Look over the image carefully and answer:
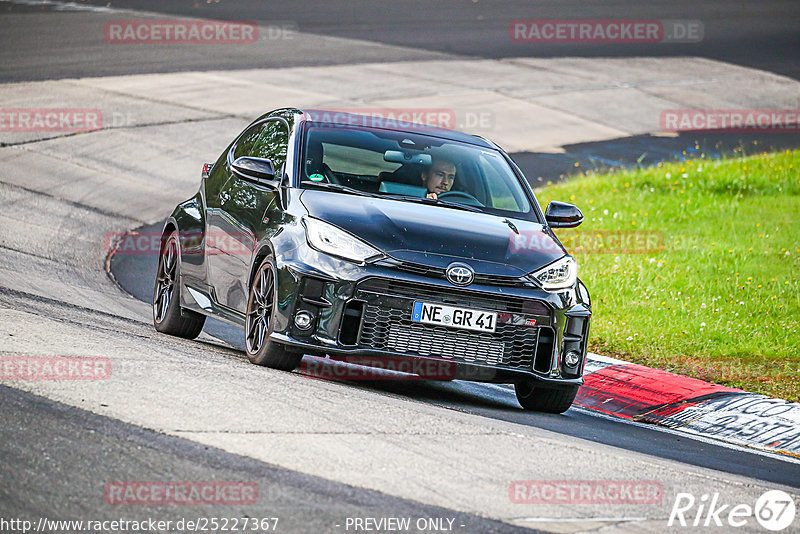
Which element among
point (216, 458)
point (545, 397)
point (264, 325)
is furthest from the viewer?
point (545, 397)

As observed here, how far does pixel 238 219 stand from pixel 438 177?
4.67 feet

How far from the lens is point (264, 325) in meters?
8.16

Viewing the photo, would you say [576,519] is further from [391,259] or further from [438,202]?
[438,202]

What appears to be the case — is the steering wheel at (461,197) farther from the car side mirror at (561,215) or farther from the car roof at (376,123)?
the car roof at (376,123)

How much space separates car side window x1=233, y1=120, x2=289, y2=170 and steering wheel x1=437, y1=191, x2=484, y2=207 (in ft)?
3.72

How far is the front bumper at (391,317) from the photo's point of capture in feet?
25.3

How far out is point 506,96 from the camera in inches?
987

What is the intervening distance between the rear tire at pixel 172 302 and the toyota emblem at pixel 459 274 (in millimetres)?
2846

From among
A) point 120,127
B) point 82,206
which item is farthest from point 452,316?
point 120,127

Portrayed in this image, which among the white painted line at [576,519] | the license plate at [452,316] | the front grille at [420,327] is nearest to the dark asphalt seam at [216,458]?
the white painted line at [576,519]

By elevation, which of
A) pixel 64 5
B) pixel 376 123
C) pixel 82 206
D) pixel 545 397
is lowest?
pixel 82 206

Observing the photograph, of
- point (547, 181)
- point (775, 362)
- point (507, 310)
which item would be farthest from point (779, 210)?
point (507, 310)

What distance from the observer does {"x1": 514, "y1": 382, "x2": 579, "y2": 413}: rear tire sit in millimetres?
8492

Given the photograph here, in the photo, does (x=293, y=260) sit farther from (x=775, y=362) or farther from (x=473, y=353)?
(x=775, y=362)
